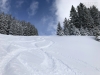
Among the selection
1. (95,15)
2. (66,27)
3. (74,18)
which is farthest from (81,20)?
(95,15)

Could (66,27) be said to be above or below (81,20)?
below

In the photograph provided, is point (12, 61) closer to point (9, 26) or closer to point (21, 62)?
point (21, 62)

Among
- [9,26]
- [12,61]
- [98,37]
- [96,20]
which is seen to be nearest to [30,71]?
[12,61]

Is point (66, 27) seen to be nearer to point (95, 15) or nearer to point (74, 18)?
Result: point (74, 18)

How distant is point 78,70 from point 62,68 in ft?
3.86

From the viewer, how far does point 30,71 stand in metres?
7.79

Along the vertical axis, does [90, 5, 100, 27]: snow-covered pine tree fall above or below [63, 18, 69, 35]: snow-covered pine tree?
above

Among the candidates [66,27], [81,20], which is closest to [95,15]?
[81,20]

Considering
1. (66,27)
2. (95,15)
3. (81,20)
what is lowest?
(66,27)

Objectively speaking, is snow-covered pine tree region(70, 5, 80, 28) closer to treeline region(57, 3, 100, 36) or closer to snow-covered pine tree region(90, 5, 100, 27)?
treeline region(57, 3, 100, 36)

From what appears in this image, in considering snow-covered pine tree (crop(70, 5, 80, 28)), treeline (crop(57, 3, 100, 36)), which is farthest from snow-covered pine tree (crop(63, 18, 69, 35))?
snow-covered pine tree (crop(70, 5, 80, 28))

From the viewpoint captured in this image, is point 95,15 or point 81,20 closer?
point 81,20

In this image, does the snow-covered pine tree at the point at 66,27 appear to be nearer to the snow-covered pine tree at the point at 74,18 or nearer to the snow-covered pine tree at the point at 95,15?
the snow-covered pine tree at the point at 74,18

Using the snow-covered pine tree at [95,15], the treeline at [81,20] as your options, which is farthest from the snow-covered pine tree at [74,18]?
the snow-covered pine tree at [95,15]
